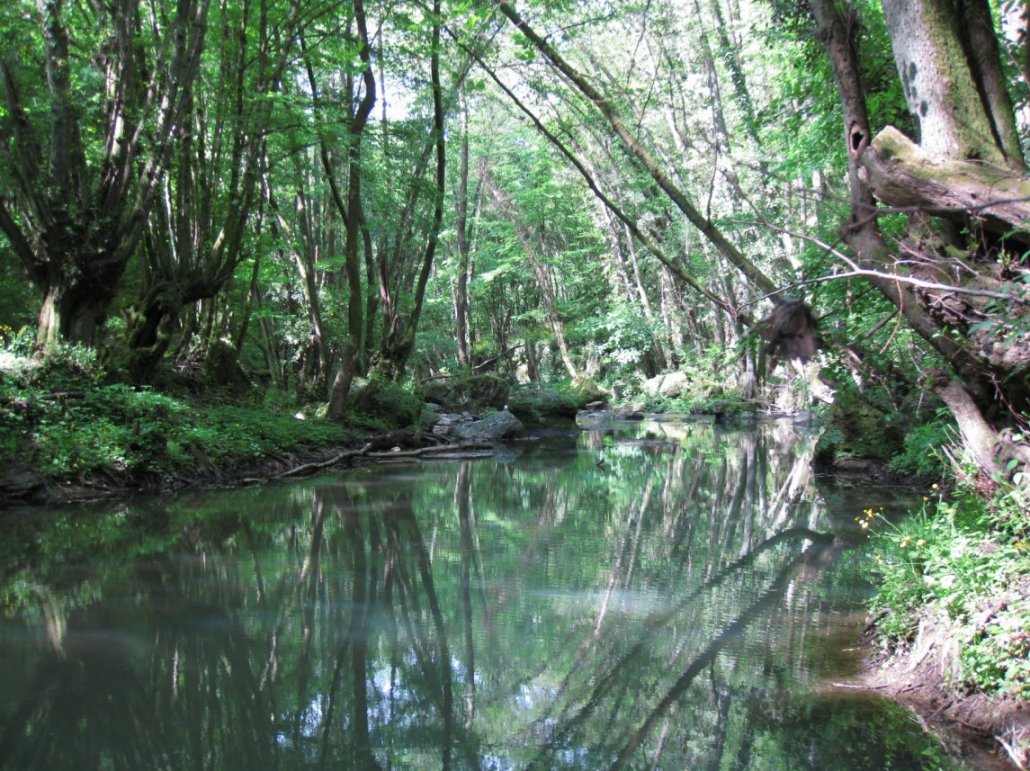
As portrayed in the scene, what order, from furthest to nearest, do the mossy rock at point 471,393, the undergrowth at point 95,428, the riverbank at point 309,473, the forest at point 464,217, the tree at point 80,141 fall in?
the mossy rock at point 471,393, the tree at point 80,141, the undergrowth at point 95,428, the forest at point 464,217, the riverbank at point 309,473

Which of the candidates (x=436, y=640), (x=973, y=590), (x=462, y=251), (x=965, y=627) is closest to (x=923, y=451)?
(x=973, y=590)

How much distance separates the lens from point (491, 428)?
20.6m

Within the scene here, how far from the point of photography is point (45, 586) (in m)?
6.29

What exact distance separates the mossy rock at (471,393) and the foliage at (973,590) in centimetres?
1903

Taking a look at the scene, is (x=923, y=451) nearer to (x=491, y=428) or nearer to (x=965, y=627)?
(x=965, y=627)

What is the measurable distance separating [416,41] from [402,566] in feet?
44.0

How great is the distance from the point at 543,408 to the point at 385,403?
6908 millimetres

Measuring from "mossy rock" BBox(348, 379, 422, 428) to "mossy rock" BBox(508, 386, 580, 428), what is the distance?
5.49 meters

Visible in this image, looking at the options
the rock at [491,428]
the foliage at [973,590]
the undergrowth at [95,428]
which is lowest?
the foliage at [973,590]

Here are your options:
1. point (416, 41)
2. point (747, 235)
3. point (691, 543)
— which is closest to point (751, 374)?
point (747, 235)

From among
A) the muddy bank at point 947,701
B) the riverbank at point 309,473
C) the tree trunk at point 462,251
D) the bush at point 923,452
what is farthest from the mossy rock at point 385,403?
the muddy bank at point 947,701

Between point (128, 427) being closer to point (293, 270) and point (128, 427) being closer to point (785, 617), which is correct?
point (785, 617)

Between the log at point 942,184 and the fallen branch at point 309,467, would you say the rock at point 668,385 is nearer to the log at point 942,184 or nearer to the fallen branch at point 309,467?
the fallen branch at point 309,467

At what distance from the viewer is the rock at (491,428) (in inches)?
788
